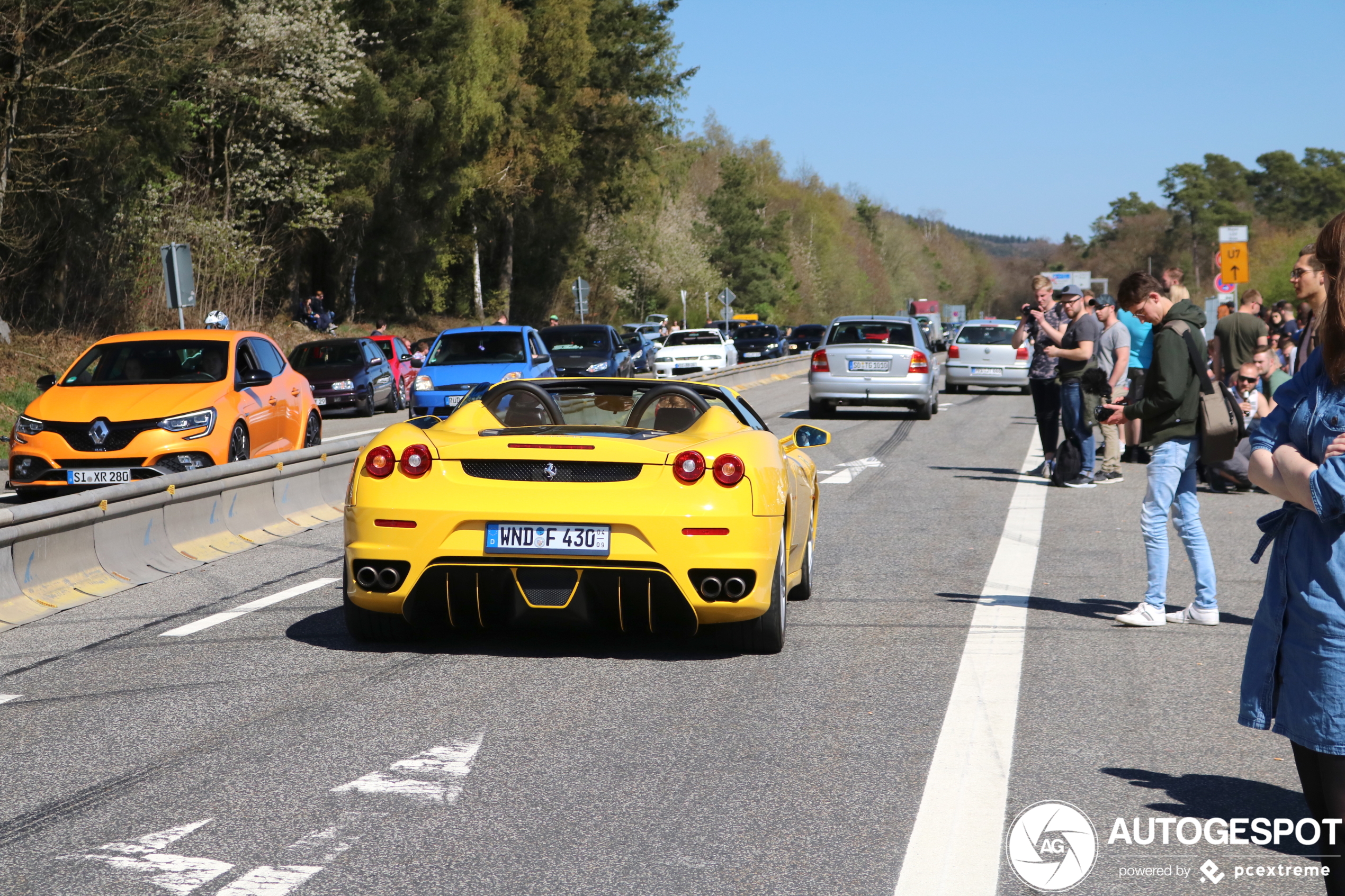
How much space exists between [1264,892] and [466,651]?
13.2ft

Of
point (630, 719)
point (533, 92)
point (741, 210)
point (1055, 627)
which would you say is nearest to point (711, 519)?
point (630, 719)

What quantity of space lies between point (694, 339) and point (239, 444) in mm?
32022

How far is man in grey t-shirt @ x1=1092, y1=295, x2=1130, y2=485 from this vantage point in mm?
13484

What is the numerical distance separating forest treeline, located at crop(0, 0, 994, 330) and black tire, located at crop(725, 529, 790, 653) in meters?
24.5

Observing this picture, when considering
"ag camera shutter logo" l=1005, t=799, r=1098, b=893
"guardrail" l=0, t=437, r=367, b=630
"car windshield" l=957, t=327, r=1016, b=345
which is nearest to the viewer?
"ag camera shutter logo" l=1005, t=799, r=1098, b=893

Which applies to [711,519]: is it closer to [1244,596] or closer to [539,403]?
[539,403]

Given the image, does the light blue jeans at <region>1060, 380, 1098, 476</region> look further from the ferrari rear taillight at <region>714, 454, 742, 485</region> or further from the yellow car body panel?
the ferrari rear taillight at <region>714, 454, 742, 485</region>

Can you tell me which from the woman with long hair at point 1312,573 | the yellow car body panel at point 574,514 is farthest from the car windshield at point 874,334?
the woman with long hair at point 1312,573

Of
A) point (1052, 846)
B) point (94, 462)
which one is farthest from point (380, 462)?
point (94, 462)

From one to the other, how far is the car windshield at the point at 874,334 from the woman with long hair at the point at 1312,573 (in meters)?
21.4

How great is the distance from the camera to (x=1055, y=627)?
7.77m

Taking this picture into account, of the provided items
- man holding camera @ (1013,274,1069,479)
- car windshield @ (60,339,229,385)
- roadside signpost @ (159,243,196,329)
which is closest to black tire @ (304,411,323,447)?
car windshield @ (60,339,229,385)

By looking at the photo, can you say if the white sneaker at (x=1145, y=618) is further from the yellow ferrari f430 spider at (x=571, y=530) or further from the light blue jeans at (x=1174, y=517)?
the yellow ferrari f430 spider at (x=571, y=530)

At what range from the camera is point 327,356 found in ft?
97.6
